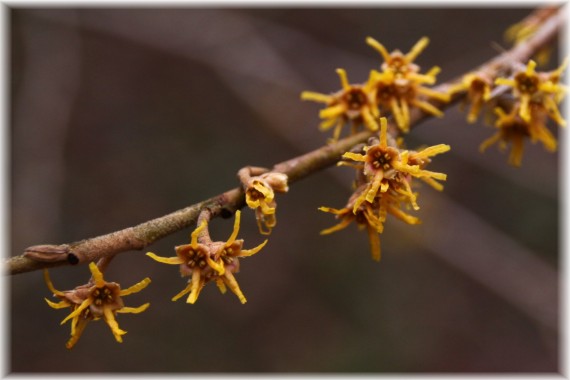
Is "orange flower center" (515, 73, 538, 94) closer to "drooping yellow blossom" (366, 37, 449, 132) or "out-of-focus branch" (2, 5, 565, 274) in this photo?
"drooping yellow blossom" (366, 37, 449, 132)

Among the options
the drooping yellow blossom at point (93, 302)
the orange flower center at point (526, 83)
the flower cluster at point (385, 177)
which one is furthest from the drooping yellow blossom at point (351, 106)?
the drooping yellow blossom at point (93, 302)

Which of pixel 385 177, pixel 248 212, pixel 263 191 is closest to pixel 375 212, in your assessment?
pixel 385 177

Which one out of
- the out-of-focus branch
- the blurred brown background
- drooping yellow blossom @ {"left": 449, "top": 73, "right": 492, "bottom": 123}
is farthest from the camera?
the blurred brown background

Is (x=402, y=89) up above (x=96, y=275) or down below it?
above

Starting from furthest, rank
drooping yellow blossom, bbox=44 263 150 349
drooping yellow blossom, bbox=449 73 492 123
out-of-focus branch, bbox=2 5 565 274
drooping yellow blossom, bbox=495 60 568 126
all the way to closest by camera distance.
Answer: drooping yellow blossom, bbox=449 73 492 123
drooping yellow blossom, bbox=495 60 568 126
drooping yellow blossom, bbox=44 263 150 349
out-of-focus branch, bbox=2 5 565 274

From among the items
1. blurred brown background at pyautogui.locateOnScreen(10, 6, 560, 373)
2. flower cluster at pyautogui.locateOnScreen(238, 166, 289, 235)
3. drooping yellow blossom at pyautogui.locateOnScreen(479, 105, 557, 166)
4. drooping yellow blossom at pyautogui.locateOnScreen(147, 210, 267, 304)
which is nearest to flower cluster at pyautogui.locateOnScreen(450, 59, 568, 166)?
drooping yellow blossom at pyautogui.locateOnScreen(479, 105, 557, 166)

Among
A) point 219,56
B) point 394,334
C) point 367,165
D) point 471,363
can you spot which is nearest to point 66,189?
point 219,56

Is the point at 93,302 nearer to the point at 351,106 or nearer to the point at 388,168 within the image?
the point at 388,168
